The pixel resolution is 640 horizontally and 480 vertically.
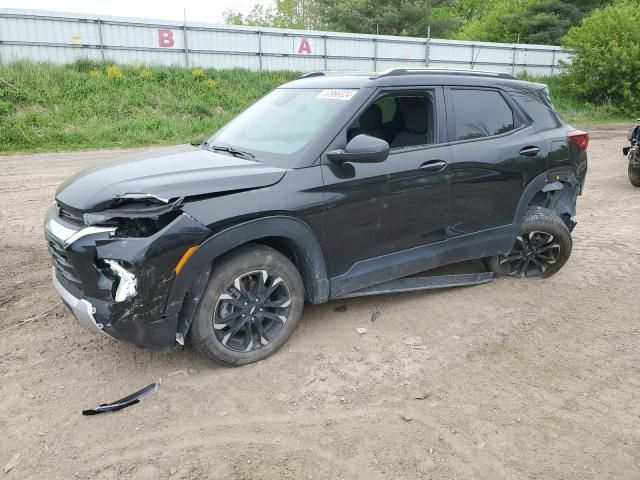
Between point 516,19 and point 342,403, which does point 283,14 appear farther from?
point 342,403

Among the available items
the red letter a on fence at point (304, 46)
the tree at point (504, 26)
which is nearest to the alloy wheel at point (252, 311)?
the red letter a on fence at point (304, 46)

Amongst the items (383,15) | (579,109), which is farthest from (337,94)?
(383,15)

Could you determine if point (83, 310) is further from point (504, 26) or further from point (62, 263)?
point (504, 26)

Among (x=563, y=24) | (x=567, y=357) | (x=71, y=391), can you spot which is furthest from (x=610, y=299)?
(x=563, y=24)

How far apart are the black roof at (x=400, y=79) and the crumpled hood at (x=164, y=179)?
1027 mm

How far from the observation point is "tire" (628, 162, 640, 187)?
9.28m

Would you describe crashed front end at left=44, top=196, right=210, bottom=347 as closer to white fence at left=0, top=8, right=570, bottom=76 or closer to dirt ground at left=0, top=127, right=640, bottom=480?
dirt ground at left=0, top=127, right=640, bottom=480

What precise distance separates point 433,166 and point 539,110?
1591 mm

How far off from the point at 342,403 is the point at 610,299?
113 inches

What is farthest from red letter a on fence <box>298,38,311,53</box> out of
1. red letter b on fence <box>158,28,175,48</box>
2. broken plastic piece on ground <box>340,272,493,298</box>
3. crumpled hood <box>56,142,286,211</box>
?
Answer: crumpled hood <box>56,142,286,211</box>

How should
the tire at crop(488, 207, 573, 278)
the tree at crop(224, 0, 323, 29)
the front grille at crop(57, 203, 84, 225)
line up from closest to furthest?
the front grille at crop(57, 203, 84, 225) → the tire at crop(488, 207, 573, 278) → the tree at crop(224, 0, 323, 29)

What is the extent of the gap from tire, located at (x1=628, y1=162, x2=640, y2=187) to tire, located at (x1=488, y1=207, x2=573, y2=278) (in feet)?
17.6

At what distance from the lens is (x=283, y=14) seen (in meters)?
53.2

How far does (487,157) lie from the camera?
4.45 meters
